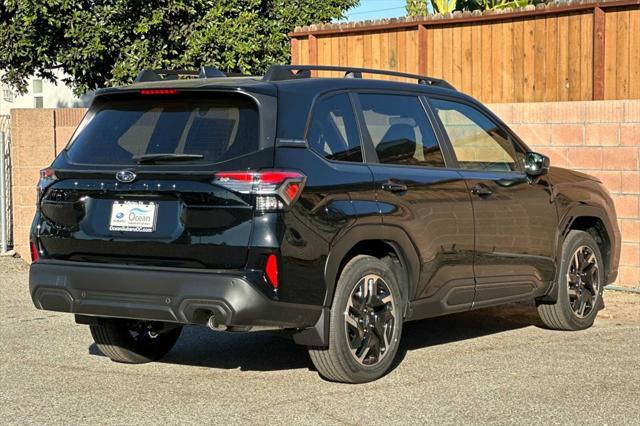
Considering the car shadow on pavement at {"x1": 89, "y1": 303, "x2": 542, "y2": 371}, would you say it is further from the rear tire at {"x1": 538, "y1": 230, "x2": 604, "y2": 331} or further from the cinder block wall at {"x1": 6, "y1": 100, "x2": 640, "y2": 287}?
the cinder block wall at {"x1": 6, "y1": 100, "x2": 640, "y2": 287}

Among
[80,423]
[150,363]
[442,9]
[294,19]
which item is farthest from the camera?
[442,9]

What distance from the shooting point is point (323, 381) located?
728 centimetres

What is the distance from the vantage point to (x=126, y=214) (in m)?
6.77

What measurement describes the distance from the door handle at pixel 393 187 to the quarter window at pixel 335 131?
0.71 feet

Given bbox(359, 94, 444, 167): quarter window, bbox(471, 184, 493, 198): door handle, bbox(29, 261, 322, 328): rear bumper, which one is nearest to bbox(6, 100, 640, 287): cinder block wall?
bbox(471, 184, 493, 198): door handle

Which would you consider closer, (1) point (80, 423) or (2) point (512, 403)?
(1) point (80, 423)

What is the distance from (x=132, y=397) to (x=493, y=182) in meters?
2.95

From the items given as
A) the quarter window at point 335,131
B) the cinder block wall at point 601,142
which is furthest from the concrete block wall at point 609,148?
the quarter window at point 335,131

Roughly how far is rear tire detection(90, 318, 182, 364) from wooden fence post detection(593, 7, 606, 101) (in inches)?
254

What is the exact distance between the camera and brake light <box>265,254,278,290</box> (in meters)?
6.47

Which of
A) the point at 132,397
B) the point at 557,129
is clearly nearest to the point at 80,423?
the point at 132,397

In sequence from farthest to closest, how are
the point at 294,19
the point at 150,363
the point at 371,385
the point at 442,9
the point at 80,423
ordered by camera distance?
the point at 442,9 → the point at 294,19 → the point at 150,363 → the point at 371,385 → the point at 80,423

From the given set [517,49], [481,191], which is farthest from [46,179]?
[517,49]

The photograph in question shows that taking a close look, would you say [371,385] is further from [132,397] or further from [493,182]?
[493,182]
